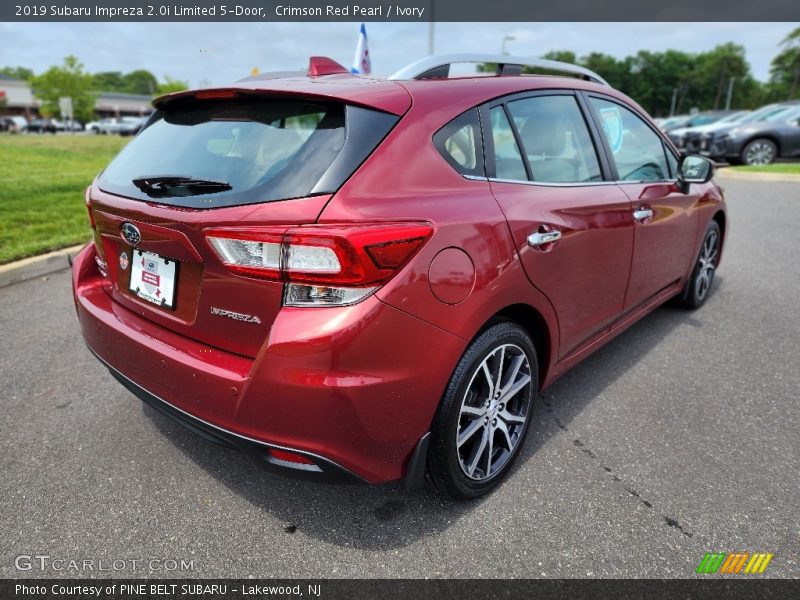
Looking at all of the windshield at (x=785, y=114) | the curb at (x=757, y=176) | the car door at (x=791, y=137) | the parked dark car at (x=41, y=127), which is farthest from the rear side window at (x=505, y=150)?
the parked dark car at (x=41, y=127)

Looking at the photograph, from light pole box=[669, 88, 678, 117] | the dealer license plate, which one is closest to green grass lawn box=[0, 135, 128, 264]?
the dealer license plate

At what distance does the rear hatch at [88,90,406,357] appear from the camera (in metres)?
1.82

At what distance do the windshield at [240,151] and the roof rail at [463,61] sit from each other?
0.52 metres

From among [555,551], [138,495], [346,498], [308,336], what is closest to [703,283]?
[555,551]

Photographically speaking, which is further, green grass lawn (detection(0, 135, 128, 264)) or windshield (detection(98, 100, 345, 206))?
green grass lawn (detection(0, 135, 128, 264))

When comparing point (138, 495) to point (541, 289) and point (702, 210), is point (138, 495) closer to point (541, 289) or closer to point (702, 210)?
point (541, 289)

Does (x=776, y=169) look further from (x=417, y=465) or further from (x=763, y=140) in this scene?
(x=417, y=465)

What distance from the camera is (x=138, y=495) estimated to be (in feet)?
7.79

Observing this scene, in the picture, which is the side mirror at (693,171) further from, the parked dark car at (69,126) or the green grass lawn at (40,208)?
the parked dark car at (69,126)

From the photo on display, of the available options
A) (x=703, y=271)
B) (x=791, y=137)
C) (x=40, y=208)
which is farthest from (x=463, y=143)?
(x=791, y=137)

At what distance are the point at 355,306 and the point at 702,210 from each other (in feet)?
11.1

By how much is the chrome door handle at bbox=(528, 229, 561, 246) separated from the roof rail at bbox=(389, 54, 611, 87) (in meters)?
0.81

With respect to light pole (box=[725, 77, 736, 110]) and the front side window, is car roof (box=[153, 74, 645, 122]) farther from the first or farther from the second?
light pole (box=[725, 77, 736, 110])

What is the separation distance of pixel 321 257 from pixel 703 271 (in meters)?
3.88
